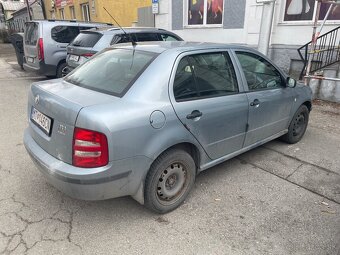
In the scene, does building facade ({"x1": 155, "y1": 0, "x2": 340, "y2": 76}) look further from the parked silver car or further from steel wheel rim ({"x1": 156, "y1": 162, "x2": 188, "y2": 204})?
steel wheel rim ({"x1": 156, "y1": 162, "x2": 188, "y2": 204})

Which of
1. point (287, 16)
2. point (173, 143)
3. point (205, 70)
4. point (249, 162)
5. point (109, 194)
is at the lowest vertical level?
point (249, 162)

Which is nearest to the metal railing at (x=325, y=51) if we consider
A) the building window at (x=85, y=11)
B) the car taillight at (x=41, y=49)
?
the car taillight at (x=41, y=49)

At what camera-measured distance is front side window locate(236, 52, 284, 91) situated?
3.39 metres

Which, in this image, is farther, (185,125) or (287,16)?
(287,16)

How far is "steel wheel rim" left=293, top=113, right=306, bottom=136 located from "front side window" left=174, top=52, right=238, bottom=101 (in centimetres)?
169

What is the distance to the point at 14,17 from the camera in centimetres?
3725

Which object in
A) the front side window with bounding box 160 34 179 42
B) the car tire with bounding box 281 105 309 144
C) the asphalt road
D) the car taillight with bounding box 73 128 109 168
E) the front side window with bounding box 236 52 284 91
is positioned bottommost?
the asphalt road

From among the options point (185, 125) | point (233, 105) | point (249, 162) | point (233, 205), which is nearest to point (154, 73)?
point (185, 125)

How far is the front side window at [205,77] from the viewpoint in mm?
2750

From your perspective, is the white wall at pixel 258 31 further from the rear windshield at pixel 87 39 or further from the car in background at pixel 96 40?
the rear windshield at pixel 87 39

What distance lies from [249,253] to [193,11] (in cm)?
989

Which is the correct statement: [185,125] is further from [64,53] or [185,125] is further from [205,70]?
[64,53]

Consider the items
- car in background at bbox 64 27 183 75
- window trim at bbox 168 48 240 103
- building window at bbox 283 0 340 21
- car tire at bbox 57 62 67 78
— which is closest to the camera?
window trim at bbox 168 48 240 103

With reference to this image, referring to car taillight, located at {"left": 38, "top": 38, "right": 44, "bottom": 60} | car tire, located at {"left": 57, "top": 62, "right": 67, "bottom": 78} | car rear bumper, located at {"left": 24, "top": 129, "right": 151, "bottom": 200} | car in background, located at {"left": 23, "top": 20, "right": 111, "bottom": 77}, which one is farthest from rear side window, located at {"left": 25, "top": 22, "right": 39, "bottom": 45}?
car rear bumper, located at {"left": 24, "top": 129, "right": 151, "bottom": 200}
